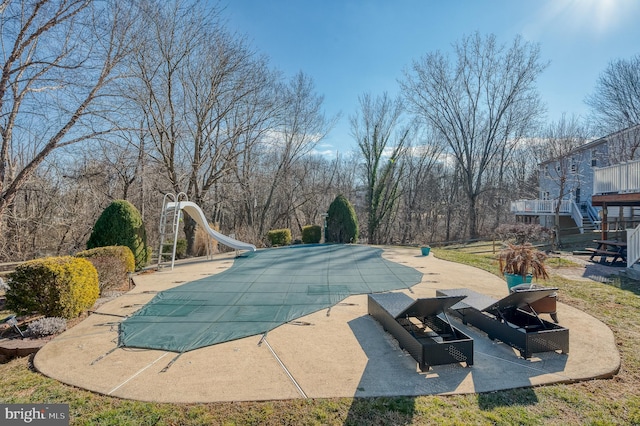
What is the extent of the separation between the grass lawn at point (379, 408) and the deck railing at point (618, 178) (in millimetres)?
8760

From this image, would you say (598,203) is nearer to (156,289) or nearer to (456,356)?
(456,356)

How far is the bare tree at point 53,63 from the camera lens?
615cm

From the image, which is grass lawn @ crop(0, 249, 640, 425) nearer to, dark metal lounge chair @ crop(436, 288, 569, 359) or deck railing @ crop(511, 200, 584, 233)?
dark metal lounge chair @ crop(436, 288, 569, 359)

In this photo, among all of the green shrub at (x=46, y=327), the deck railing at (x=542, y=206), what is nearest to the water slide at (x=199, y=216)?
the green shrub at (x=46, y=327)

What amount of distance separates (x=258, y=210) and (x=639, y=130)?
2080cm

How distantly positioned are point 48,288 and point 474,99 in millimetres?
24077

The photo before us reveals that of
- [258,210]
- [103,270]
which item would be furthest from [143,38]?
[258,210]

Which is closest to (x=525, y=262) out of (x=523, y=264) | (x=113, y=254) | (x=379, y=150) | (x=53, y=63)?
(x=523, y=264)

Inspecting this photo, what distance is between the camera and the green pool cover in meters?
4.13

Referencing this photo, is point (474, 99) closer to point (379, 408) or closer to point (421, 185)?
point (421, 185)

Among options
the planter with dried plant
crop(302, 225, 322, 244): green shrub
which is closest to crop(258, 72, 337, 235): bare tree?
crop(302, 225, 322, 244): green shrub

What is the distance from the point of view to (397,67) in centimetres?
2147

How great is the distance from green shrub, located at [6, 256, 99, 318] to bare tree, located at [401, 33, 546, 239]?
21485 mm

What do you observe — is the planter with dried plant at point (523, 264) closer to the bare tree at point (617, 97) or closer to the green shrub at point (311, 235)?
the green shrub at point (311, 235)
